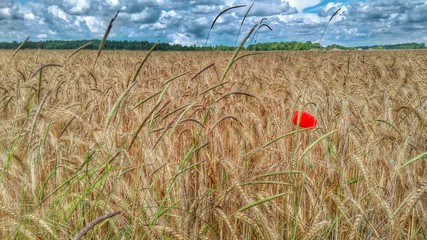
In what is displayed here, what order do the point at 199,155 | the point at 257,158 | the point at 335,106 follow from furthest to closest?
1. the point at 335,106
2. the point at 257,158
3. the point at 199,155

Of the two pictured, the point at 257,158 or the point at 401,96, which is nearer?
Answer: the point at 257,158

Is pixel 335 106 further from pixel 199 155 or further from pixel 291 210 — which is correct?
pixel 291 210

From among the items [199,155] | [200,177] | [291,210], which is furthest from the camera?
[199,155]

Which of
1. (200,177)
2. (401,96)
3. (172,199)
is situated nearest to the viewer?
(172,199)

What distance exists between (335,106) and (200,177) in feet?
5.43

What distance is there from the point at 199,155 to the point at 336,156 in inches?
25.8

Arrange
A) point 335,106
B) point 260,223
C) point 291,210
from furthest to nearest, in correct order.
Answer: point 335,106 → point 291,210 → point 260,223

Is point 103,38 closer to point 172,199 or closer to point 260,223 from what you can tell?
point 172,199

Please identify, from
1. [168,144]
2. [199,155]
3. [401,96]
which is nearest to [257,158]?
[199,155]

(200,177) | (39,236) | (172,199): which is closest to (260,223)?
(172,199)

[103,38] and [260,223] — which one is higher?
[103,38]

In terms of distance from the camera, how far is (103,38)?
1.29 m

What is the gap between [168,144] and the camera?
1.87 m

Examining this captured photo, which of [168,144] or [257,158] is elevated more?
[168,144]
